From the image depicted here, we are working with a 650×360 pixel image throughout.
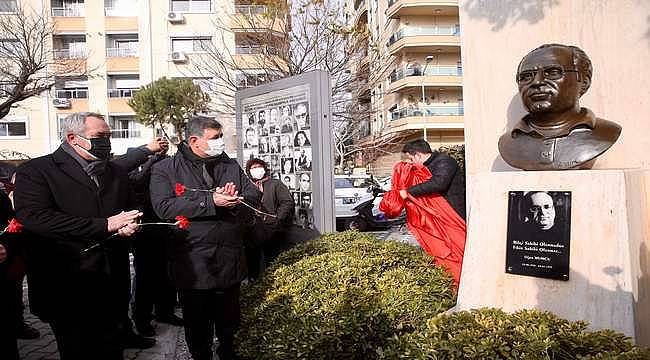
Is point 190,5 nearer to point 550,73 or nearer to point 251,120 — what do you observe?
point 251,120

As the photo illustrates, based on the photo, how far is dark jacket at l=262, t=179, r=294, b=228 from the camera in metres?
4.97

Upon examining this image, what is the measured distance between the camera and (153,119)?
23.2 meters

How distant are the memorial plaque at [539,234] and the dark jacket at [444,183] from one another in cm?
127

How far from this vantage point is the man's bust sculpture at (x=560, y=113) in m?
2.83

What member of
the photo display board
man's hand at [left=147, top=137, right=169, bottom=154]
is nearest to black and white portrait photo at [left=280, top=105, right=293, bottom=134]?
the photo display board

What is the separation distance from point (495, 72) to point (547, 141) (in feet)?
5.47

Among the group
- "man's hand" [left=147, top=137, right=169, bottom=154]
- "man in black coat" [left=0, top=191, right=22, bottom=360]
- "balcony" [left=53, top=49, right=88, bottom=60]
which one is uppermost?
"balcony" [left=53, top=49, right=88, bottom=60]

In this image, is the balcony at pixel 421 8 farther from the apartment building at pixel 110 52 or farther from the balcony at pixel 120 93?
the balcony at pixel 120 93

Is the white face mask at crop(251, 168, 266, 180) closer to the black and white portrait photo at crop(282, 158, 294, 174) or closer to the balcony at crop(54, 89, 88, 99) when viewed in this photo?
the black and white portrait photo at crop(282, 158, 294, 174)

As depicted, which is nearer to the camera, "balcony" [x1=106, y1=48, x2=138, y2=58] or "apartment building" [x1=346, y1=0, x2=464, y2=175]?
"balcony" [x1=106, y1=48, x2=138, y2=58]

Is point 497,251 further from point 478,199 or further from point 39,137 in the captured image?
point 39,137

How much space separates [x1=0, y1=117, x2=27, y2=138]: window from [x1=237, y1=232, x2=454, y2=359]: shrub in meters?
28.9

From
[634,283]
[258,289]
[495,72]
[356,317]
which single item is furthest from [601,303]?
[495,72]

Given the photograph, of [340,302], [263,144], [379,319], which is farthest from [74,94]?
[379,319]
